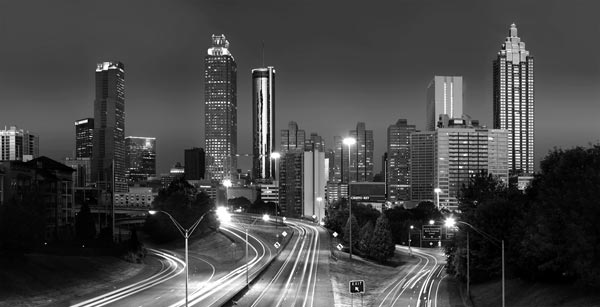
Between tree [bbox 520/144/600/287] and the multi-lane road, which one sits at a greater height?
tree [bbox 520/144/600/287]

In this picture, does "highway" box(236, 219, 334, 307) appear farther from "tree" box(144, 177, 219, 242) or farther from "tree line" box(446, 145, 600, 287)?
"tree" box(144, 177, 219, 242)

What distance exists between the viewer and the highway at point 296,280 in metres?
58.8

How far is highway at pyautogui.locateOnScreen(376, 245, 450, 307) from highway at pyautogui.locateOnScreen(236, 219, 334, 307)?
6.90 meters

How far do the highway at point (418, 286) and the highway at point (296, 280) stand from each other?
6.90 m

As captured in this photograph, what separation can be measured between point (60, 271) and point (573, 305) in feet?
164

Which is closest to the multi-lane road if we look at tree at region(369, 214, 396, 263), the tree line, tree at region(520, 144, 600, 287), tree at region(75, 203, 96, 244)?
tree at region(369, 214, 396, 263)

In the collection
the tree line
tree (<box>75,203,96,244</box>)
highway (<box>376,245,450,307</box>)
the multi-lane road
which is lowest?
highway (<box>376,245,450,307</box>)

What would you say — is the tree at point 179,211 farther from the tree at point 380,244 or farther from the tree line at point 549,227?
the tree line at point 549,227

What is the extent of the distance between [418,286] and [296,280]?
1787 cm

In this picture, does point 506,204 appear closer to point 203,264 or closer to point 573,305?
point 573,305

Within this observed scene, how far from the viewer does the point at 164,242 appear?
406 ft

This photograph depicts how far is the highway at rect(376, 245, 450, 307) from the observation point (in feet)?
214

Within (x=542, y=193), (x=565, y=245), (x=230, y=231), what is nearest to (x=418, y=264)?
(x=230, y=231)

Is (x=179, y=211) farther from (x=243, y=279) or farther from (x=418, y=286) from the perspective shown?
(x=418, y=286)
